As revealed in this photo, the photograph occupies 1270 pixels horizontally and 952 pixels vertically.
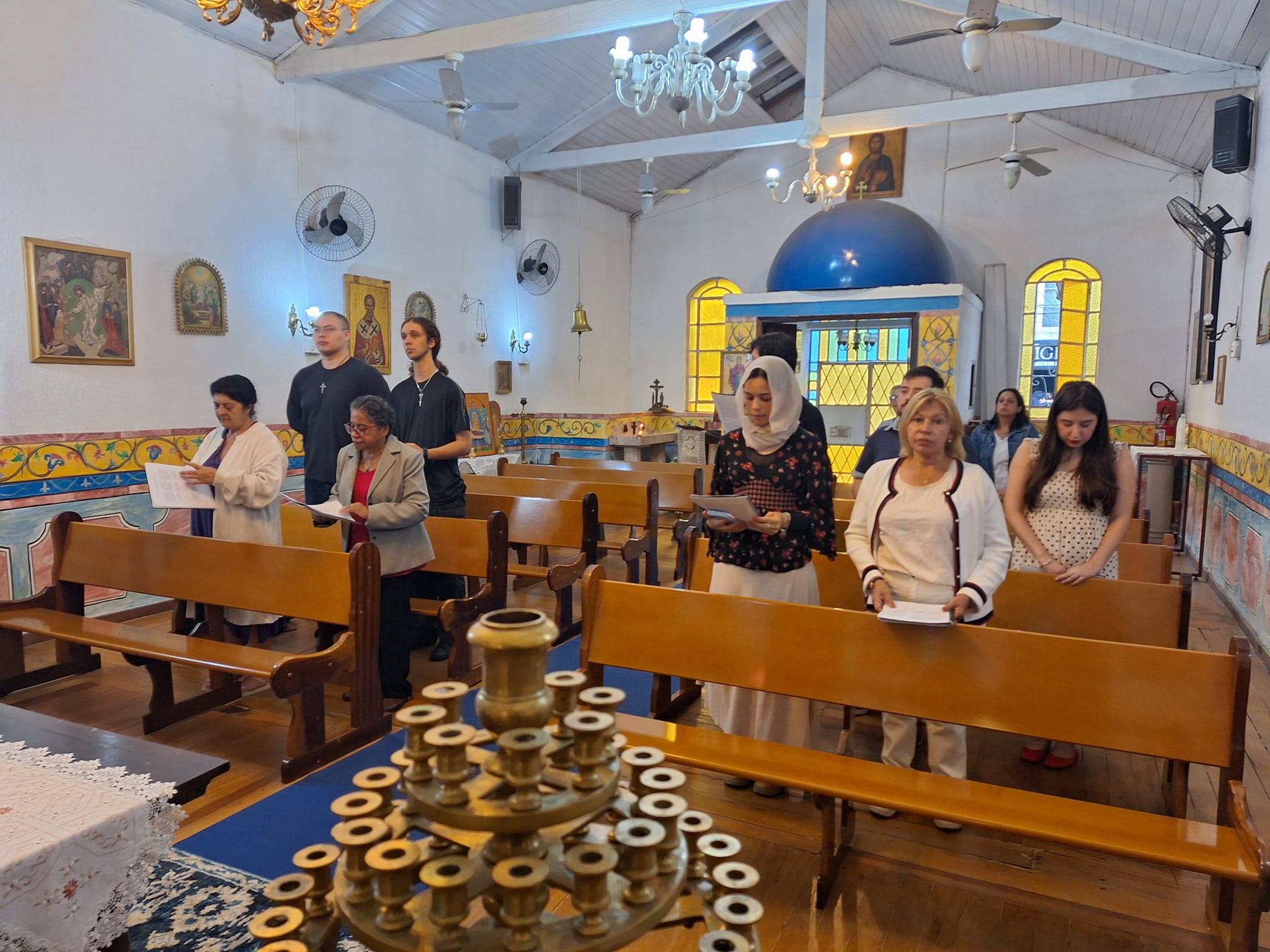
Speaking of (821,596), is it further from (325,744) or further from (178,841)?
(178,841)

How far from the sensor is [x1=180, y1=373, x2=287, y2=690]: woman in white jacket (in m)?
4.01

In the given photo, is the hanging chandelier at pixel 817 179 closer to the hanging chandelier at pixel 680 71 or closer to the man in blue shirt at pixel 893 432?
the hanging chandelier at pixel 680 71

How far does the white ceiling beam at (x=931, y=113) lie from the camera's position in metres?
7.05

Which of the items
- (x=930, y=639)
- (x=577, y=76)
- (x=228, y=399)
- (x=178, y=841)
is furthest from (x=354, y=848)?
(x=577, y=76)

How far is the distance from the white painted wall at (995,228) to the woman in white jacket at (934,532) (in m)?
8.97

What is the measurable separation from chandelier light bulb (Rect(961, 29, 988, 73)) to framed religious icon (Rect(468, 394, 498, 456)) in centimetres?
586

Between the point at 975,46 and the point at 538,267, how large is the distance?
5.91 meters

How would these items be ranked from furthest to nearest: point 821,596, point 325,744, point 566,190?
point 566,190 < point 821,596 < point 325,744

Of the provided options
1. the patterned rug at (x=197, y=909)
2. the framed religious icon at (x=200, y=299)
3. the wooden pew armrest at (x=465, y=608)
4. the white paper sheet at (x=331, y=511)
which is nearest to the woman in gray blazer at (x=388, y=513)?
the white paper sheet at (x=331, y=511)

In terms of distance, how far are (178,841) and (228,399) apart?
210 cm

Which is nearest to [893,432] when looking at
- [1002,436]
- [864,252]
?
[1002,436]

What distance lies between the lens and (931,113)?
8.27 m

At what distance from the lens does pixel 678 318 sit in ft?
41.1

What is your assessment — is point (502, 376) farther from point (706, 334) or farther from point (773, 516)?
point (773, 516)
